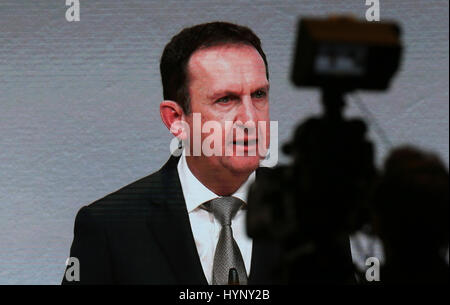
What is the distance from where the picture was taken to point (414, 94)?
2039mm

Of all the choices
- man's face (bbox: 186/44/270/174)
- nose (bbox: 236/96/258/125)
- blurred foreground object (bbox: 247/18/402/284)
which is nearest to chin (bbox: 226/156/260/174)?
man's face (bbox: 186/44/270/174)

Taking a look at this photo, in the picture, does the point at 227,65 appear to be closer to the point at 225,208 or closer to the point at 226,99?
the point at 226,99

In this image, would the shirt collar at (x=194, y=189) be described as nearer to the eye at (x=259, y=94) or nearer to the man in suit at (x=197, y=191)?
the man in suit at (x=197, y=191)

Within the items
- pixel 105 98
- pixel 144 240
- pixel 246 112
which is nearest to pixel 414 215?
pixel 246 112

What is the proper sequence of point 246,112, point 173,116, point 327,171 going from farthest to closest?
point 173,116 < point 246,112 < point 327,171

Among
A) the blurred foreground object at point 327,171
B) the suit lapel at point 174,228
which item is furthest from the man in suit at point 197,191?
the blurred foreground object at point 327,171

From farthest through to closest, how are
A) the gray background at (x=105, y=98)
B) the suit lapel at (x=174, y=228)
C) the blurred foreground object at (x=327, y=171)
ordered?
the gray background at (x=105, y=98) → the suit lapel at (x=174, y=228) → the blurred foreground object at (x=327, y=171)

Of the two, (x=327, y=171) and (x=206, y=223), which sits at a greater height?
(x=206, y=223)

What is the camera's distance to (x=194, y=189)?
6.58ft

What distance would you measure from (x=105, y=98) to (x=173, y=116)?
0.21 meters

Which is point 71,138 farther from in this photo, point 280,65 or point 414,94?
point 414,94

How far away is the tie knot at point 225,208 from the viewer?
1.95 meters

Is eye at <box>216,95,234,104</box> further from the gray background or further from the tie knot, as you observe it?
the tie knot

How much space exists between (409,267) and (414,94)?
3.19ft
